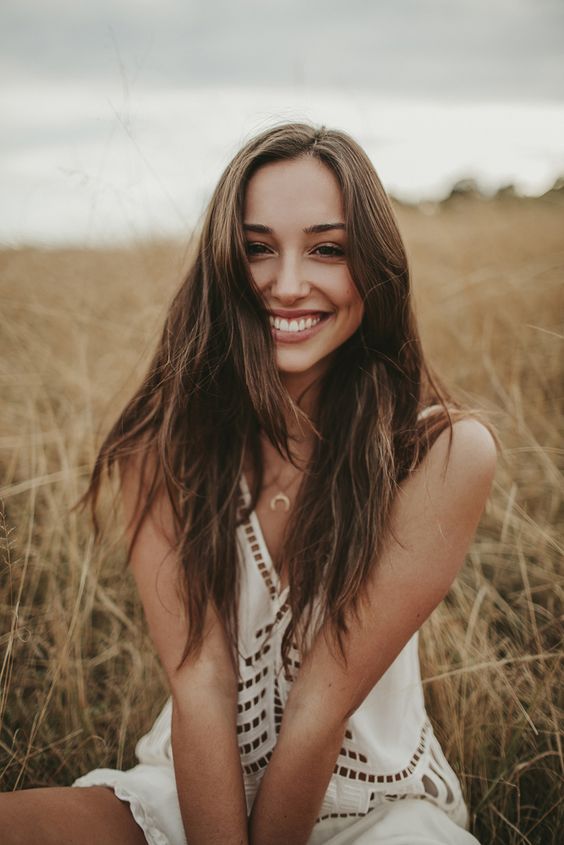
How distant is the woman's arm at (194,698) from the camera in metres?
1.36

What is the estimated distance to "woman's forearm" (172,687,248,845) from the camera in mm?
1354

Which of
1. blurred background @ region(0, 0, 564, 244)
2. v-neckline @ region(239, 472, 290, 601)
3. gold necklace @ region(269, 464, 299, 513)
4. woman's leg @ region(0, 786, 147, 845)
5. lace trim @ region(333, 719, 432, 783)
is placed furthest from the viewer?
blurred background @ region(0, 0, 564, 244)

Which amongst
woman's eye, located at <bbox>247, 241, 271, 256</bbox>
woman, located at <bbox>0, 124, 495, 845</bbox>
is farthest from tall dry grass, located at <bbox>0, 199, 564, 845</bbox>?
woman's eye, located at <bbox>247, 241, 271, 256</bbox>

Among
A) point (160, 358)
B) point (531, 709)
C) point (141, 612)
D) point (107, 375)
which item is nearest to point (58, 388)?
point (107, 375)

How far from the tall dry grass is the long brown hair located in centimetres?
40

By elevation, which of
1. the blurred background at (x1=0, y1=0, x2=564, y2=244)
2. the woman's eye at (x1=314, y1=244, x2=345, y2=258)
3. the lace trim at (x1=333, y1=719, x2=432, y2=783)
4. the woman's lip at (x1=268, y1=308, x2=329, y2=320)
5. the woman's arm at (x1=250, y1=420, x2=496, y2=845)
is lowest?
the lace trim at (x1=333, y1=719, x2=432, y2=783)

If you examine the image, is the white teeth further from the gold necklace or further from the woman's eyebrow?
the gold necklace

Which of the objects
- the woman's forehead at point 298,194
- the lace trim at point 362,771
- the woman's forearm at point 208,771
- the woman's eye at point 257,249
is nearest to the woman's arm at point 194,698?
the woman's forearm at point 208,771

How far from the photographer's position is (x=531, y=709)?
5.61ft

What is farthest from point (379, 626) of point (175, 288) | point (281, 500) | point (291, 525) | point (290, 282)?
point (175, 288)

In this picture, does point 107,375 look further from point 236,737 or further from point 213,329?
point 236,737

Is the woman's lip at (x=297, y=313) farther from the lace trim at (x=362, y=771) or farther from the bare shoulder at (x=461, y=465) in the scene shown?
the lace trim at (x=362, y=771)

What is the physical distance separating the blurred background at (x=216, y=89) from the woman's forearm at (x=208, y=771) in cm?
166

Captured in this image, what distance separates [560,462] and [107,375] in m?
2.31
